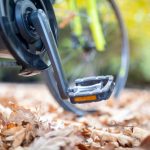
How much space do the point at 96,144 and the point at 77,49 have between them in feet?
4.86

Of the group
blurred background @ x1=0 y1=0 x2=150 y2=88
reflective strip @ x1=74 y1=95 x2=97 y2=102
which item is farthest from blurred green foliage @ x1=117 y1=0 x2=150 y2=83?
reflective strip @ x1=74 y1=95 x2=97 y2=102

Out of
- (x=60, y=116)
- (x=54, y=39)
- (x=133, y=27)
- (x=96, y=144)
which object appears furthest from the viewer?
(x=133, y=27)

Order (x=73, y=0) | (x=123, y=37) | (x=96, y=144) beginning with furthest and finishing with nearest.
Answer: (x=123, y=37) → (x=73, y=0) → (x=96, y=144)

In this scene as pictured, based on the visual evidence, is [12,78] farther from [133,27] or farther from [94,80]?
[94,80]

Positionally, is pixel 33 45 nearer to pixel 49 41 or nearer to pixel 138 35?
pixel 49 41

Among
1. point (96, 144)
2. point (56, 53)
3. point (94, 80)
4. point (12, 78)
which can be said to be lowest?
point (12, 78)

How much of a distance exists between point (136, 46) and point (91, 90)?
496 cm

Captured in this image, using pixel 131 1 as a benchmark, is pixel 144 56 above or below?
below

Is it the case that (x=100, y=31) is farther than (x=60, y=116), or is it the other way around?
(x=100, y=31)

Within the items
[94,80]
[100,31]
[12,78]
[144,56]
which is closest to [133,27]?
[144,56]

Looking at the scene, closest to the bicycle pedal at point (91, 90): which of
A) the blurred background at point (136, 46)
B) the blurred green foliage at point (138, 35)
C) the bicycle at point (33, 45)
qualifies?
the bicycle at point (33, 45)

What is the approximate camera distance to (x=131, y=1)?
225 inches

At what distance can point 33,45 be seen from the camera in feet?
4.99

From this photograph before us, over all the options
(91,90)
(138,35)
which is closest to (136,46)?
(138,35)
